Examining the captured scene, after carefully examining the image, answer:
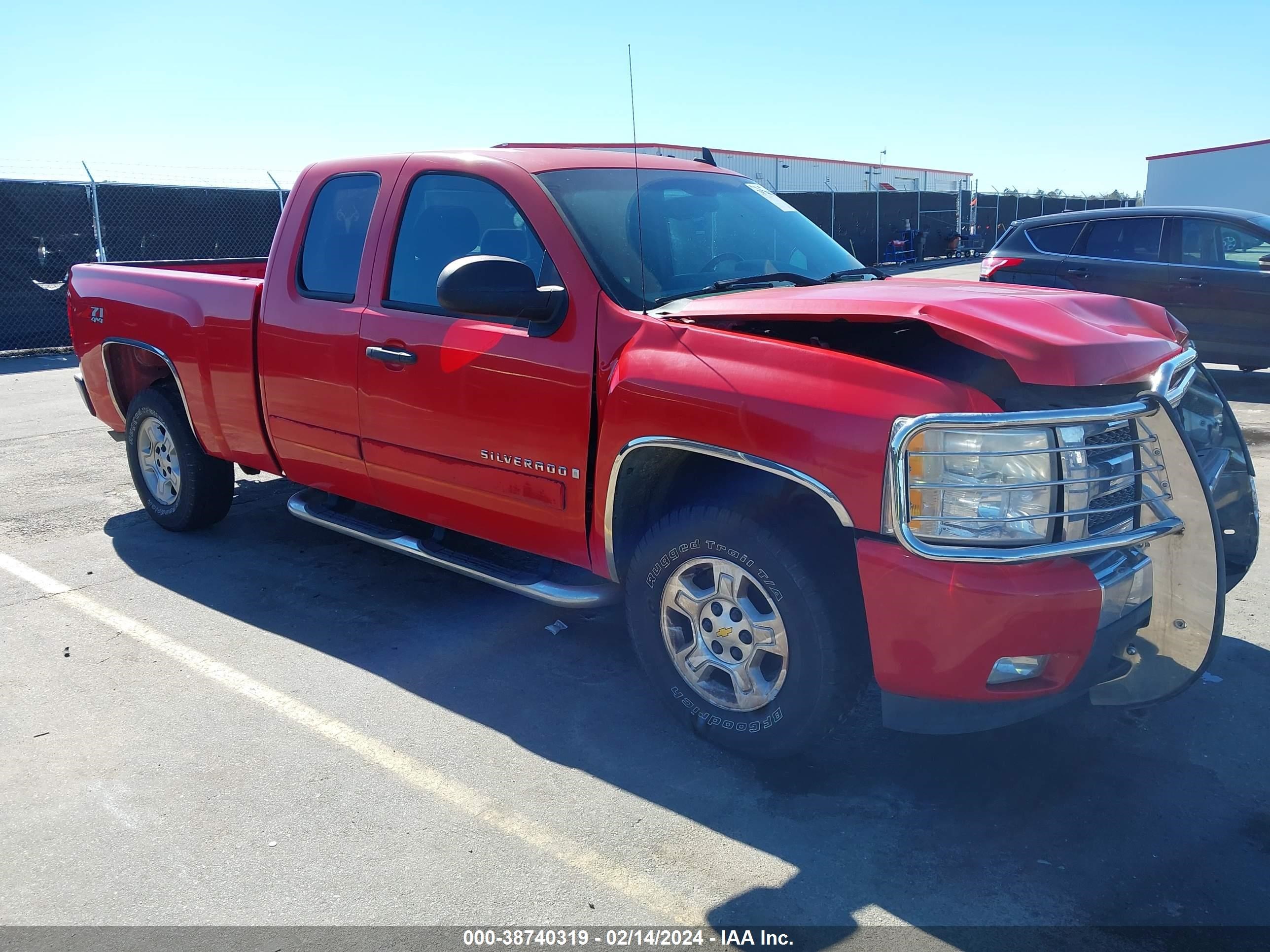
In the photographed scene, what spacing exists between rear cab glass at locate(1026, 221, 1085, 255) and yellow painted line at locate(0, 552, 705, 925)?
8.64m

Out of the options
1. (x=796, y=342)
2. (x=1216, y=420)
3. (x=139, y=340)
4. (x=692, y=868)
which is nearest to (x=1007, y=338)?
(x=796, y=342)

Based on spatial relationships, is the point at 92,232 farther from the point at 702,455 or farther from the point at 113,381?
the point at 702,455

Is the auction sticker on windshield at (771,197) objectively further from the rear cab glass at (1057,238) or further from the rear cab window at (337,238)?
the rear cab glass at (1057,238)

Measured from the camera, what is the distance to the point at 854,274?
4477 mm

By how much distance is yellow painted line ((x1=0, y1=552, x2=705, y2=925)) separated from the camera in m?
2.81

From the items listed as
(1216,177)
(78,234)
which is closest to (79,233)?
(78,234)

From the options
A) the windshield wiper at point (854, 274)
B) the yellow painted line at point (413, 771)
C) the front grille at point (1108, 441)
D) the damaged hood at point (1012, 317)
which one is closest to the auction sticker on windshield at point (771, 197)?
the windshield wiper at point (854, 274)

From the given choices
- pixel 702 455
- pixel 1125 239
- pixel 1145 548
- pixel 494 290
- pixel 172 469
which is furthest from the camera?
pixel 1125 239

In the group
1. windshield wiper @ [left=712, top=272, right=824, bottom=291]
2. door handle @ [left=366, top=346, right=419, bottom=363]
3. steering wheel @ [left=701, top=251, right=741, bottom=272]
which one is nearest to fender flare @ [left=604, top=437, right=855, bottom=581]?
windshield wiper @ [left=712, top=272, right=824, bottom=291]

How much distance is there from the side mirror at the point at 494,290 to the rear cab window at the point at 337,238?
109 centimetres

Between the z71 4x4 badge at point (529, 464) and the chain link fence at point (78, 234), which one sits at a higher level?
the chain link fence at point (78, 234)

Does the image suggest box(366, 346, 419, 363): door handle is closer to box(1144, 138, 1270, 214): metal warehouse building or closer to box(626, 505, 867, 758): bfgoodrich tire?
box(626, 505, 867, 758): bfgoodrich tire

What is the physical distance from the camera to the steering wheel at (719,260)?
13.4 feet

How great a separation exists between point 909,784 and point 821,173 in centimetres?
4201
